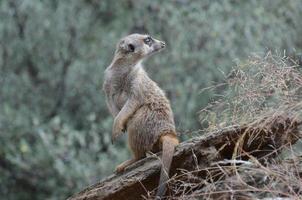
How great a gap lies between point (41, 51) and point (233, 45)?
3.31 m

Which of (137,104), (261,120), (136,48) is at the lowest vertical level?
(261,120)

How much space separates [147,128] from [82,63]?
801 cm

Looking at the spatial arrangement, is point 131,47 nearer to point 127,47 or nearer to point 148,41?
point 127,47

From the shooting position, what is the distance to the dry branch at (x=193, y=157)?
5.10 m

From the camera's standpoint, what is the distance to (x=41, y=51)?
14367 millimetres

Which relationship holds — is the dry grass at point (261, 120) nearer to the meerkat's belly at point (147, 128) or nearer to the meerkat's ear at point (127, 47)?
the meerkat's belly at point (147, 128)

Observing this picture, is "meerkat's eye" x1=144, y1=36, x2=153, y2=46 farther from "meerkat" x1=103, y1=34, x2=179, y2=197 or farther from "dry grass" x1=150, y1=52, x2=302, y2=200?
"dry grass" x1=150, y1=52, x2=302, y2=200

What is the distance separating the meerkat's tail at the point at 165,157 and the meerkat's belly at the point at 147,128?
0.11 m

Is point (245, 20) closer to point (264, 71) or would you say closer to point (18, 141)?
point (18, 141)

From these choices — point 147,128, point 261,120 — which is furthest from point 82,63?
point 261,120

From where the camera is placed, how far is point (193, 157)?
541cm

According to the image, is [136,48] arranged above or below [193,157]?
above

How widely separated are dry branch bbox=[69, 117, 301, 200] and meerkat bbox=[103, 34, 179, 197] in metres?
0.13

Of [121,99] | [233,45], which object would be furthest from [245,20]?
[121,99]
